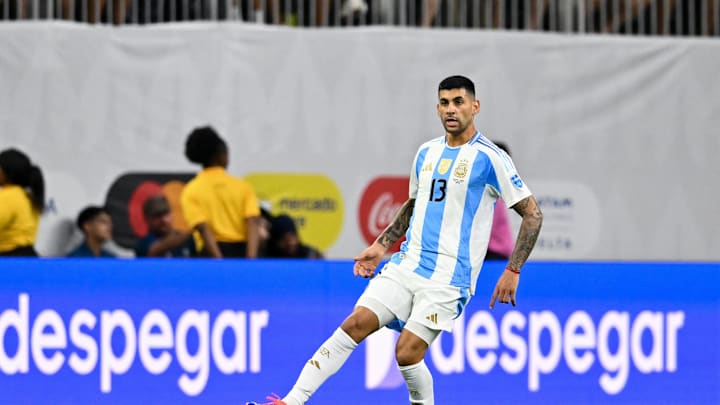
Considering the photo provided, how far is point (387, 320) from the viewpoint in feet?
24.5

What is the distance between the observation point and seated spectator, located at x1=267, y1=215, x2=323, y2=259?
1279cm

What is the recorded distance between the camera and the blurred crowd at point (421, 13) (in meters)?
13.4

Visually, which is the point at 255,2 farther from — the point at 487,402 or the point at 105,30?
the point at 487,402

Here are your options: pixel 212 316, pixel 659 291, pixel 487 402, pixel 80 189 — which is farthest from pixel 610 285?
pixel 80 189

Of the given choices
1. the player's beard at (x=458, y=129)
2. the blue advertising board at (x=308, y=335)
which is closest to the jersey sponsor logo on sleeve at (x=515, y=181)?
the player's beard at (x=458, y=129)

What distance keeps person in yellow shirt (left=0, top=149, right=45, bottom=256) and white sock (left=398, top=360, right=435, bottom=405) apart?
15.9ft

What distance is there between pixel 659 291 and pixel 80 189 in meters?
5.76

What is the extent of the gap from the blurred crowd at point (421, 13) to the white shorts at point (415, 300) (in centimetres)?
649

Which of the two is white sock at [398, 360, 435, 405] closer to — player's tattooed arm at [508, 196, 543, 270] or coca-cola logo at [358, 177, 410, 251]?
player's tattooed arm at [508, 196, 543, 270]

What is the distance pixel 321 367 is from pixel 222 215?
502 centimetres

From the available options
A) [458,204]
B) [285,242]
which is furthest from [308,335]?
[285,242]

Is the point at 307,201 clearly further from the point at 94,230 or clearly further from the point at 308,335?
the point at 308,335

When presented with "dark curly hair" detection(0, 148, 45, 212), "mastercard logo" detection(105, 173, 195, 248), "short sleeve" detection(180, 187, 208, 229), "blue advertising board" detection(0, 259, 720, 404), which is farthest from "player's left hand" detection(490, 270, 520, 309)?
"mastercard logo" detection(105, 173, 195, 248)

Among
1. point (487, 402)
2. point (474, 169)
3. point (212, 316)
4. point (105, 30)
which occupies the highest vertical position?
point (105, 30)
